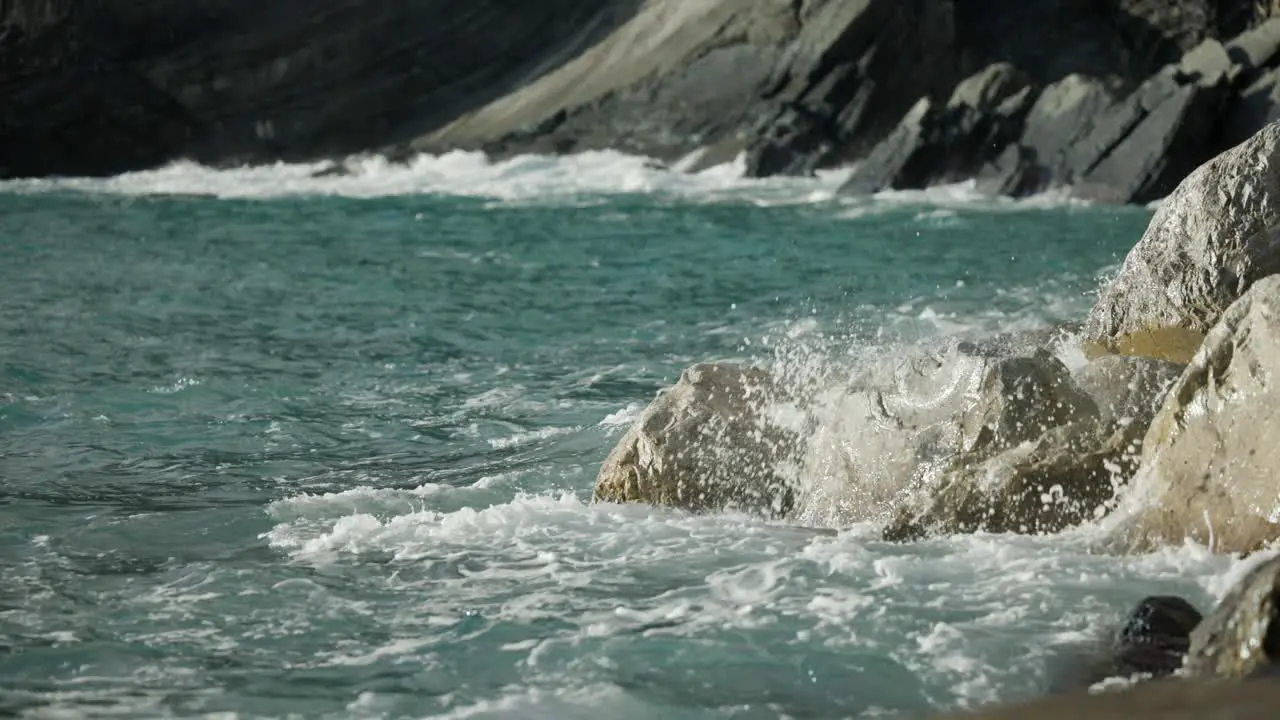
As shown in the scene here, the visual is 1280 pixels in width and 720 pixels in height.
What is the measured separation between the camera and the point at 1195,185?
28.4 ft

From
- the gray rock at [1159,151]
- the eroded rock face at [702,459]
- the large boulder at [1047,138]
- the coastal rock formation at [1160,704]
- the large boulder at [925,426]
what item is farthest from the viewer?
the large boulder at [1047,138]

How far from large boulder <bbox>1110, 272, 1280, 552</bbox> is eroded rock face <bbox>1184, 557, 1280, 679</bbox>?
42.2 inches

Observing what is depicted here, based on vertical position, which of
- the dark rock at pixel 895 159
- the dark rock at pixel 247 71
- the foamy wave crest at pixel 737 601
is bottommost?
the foamy wave crest at pixel 737 601

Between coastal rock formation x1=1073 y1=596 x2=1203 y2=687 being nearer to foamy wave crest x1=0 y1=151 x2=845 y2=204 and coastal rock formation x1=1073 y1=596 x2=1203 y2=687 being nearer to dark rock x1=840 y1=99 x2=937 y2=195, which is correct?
foamy wave crest x1=0 y1=151 x2=845 y2=204

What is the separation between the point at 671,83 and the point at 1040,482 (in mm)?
25852

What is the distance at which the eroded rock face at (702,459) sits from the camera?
7840mm

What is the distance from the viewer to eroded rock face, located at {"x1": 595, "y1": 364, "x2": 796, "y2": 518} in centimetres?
784

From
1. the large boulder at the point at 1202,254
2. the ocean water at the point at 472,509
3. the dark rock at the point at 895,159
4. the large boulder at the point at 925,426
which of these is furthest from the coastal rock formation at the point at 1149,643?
the dark rock at the point at 895,159

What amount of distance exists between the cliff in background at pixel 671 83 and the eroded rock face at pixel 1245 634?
18.4 meters

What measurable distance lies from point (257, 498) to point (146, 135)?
30757 millimetres

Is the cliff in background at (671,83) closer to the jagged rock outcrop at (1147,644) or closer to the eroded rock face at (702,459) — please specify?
the eroded rock face at (702,459)

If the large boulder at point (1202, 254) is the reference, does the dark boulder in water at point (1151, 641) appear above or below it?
below

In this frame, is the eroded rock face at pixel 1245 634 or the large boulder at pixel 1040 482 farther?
the large boulder at pixel 1040 482

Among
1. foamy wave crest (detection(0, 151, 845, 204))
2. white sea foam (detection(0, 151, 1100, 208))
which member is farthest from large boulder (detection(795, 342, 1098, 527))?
foamy wave crest (detection(0, 151, 845, 204))
